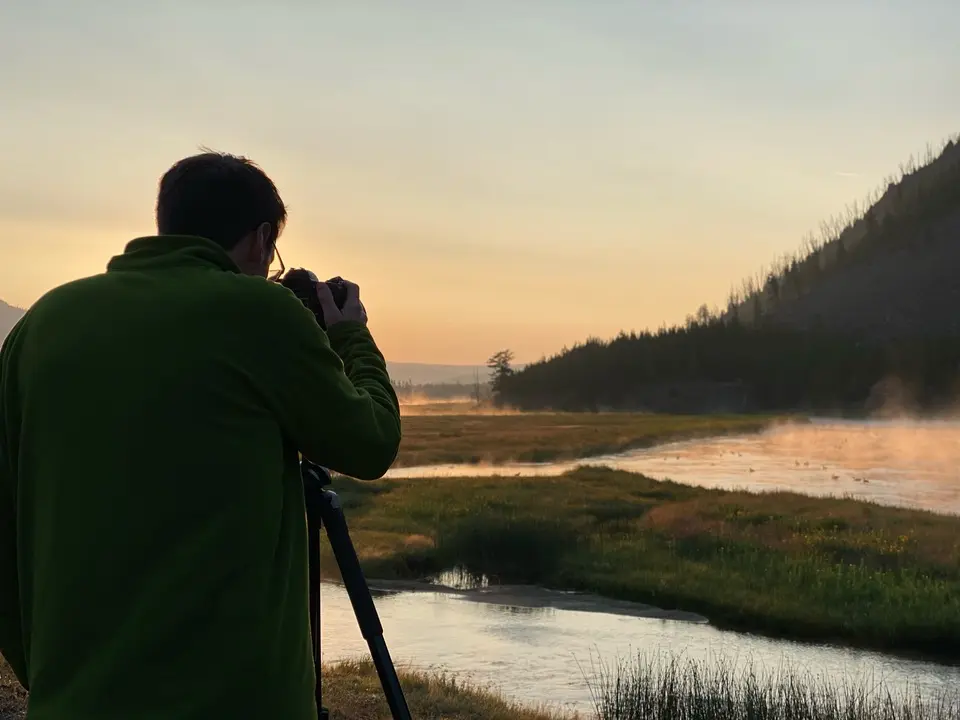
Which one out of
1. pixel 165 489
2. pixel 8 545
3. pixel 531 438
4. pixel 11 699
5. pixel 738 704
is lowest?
pixel 738 704

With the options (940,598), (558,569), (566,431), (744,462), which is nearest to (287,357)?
(940,598)

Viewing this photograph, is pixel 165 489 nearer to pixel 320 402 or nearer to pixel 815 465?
pixel 320 402

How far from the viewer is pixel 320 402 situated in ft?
6.01

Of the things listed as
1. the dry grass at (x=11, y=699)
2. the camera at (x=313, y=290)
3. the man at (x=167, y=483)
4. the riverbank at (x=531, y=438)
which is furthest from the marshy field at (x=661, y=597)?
the riverbank at (x=531, y=438)

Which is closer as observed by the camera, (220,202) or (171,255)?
(171,255)

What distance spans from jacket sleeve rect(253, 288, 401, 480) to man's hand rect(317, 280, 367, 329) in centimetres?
27

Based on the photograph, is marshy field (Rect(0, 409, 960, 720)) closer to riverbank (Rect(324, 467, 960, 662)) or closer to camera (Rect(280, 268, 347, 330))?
riverbank (Rect(324, 467, 960, 662))

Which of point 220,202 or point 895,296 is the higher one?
point 895,296

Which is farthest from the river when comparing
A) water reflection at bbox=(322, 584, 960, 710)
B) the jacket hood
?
the jacket hood

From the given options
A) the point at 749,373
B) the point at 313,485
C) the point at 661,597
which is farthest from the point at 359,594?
the point at 749,373

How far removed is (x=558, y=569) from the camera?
73.6 ft

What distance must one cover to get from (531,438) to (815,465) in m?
20.9

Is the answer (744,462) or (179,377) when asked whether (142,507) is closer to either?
(179,377)

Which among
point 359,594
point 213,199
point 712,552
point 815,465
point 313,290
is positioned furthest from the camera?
point 815,465
